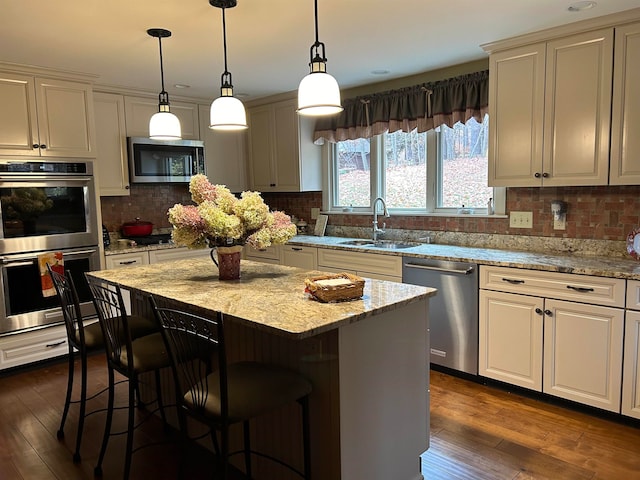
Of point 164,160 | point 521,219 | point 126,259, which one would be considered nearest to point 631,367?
point 521,219

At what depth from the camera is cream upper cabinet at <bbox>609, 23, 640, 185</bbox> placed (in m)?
2.64

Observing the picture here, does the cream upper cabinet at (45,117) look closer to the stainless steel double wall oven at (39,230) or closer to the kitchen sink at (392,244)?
the stainless steel double wall oven at (39,230)

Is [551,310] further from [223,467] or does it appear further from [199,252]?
[199,252]

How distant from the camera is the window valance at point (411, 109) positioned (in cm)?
355

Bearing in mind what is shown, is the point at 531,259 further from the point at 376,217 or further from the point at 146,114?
the point at 146,114

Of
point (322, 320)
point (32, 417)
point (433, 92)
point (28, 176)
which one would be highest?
point (433, 92)

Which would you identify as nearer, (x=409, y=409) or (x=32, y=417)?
(x=409, y=409)

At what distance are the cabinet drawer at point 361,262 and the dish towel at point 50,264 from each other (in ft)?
6.78

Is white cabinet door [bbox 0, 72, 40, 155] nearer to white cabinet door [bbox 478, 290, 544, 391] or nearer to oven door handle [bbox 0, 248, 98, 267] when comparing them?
oven door handle [bbox 0, 248, 98, 267]

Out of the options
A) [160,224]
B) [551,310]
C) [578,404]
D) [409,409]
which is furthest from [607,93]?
[160,224]

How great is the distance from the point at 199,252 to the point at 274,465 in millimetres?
2984

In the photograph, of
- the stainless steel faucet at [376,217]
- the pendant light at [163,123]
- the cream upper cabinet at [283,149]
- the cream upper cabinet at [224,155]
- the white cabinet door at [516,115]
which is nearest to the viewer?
the pendant light at [163,123]

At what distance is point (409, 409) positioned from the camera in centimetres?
208

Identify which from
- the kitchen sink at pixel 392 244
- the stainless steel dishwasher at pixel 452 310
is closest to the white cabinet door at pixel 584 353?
the stainless steel dishwasher at pixel 452 310
